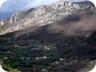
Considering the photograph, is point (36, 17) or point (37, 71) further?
point (36, 17)

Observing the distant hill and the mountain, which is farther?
the distant hill

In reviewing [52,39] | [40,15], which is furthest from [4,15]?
[52,39]

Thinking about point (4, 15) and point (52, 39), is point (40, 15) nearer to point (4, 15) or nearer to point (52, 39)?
point (52, 39)

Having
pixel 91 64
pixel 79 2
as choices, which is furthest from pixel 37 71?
pixel 79 2

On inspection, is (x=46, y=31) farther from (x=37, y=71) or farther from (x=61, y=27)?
(x=37, y=71)

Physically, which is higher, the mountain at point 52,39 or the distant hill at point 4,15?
the distant hill at point 4,15

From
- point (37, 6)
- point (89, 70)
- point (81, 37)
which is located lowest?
point (89, 70)

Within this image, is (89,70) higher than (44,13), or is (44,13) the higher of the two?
(44,13)
